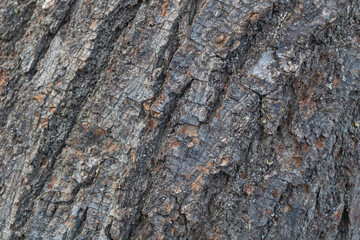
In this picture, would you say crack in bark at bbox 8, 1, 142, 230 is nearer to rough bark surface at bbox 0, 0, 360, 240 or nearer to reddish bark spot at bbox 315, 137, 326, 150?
rough bark surface at bbox 0, 0, 360, 240

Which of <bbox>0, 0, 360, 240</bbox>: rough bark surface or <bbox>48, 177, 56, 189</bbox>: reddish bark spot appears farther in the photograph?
<bbox>48, 177, 56, 189</bbox>: reddish bark spot

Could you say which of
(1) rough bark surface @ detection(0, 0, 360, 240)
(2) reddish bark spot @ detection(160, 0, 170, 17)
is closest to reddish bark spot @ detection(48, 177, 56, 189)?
(1) rough bark surface @ detection(0, 0, 360, 240)

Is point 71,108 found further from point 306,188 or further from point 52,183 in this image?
point 306,188

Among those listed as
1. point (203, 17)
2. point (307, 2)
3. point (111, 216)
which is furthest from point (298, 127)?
point (111, 216)

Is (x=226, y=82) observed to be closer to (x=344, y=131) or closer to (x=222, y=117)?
(x=222, y=117)

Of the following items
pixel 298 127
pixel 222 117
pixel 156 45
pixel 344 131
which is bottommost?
pixel 344 131

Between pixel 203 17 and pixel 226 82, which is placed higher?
pixel 203 17

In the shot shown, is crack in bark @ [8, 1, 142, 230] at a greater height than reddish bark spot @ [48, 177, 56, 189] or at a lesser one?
greater

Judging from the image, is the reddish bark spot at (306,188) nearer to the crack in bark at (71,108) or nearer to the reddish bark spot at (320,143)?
the reddish bark spot at (320,143)
